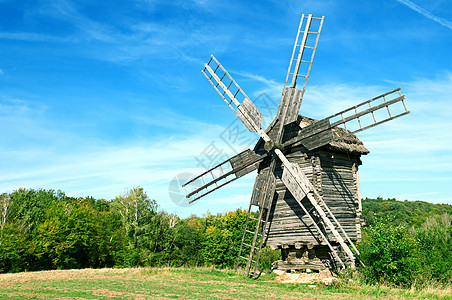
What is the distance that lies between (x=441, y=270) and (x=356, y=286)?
14.0 ft

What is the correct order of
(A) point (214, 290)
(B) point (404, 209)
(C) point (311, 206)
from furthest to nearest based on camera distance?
(B) point (404, 209), (C) point (311, 206), (A) point (214, 290)

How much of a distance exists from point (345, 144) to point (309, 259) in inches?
269

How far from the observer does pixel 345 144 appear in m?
18.9

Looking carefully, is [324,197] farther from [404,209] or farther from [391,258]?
[404,209]

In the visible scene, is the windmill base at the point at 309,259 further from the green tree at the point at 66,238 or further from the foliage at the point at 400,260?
the green tree at the point at 66,238

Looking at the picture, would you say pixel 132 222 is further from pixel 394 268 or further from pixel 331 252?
pixel 394 268

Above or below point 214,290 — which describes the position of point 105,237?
above

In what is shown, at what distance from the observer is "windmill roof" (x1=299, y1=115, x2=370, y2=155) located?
17969 mm

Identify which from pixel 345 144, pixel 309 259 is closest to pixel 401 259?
pixel 309 259

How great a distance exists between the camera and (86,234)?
4103cm

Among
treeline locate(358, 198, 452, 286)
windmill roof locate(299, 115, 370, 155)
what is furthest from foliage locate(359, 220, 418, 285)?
windmill roof locate(299, 115, 370, 155)

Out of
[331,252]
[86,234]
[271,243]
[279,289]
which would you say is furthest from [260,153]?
[86,234]

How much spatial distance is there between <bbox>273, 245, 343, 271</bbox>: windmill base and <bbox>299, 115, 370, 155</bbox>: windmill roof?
17.9ft

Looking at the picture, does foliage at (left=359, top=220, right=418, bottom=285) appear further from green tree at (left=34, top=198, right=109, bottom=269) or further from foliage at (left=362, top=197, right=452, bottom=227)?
foliage at (left=362, top=197, right=452, bottom=227)
